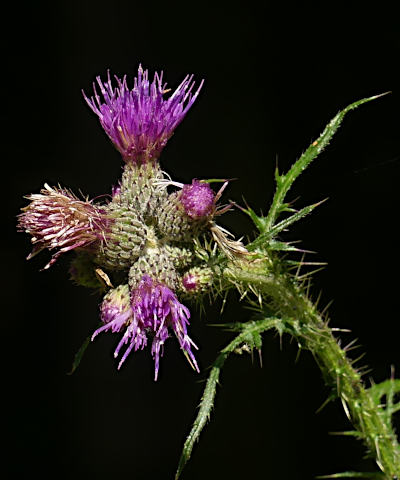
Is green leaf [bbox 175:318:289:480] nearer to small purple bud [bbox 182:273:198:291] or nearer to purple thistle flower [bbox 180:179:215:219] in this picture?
small purple bud [bbox 182:273:198:291]

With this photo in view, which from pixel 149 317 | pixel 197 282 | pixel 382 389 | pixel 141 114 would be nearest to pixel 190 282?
pixel 197 282

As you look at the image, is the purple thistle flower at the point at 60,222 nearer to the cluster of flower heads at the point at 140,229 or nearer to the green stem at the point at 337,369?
the cluster of flower heads at the point at 140,229

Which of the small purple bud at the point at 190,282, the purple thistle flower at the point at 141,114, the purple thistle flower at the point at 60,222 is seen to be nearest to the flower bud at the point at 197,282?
the small purple bud at the point at 190,282

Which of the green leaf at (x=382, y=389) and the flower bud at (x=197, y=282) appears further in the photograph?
the green leaf at (x=382, y=389)

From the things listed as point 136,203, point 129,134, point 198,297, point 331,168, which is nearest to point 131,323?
point 198,297

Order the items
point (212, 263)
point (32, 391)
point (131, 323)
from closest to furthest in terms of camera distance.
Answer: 1. point (131, 323)
2. point (212, 263)
3. point (32, 391)

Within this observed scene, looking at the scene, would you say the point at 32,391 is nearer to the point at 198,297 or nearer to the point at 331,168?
the point at 331,168
